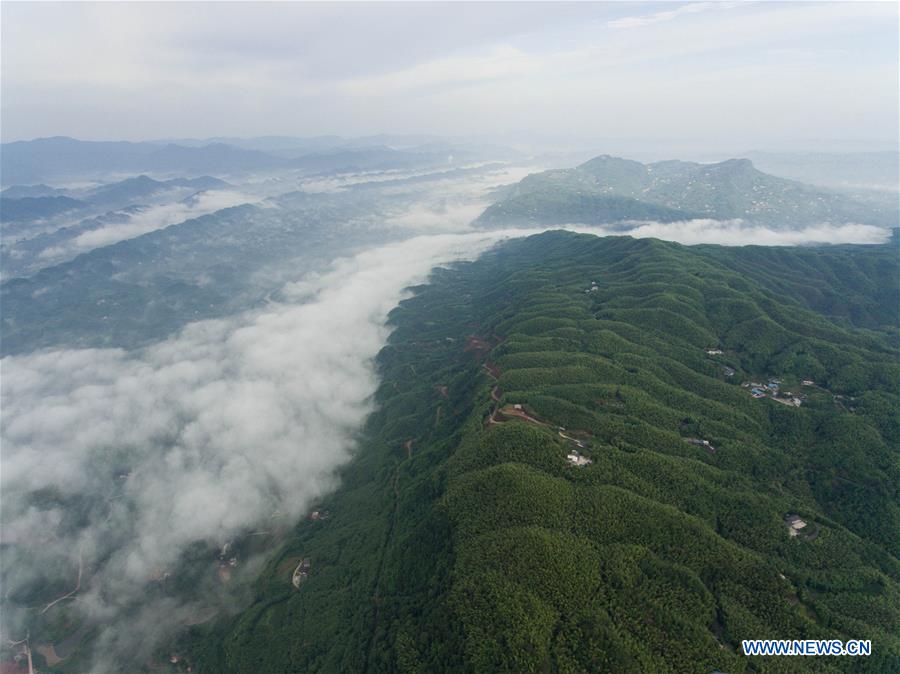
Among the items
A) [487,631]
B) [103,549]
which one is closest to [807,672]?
[487,631]

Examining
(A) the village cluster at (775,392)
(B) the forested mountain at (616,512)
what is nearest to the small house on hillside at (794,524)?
(B) the forested mountain at (616,512)

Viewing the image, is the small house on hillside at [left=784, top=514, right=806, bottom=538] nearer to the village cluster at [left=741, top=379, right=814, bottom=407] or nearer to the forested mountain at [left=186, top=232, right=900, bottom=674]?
the forested mountain at [left=186, top=232, right=900, bottom=674]

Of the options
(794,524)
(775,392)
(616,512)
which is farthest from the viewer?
(775,392)

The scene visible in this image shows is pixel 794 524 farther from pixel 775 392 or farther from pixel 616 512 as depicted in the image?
pixel 775 392

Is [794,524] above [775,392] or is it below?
below

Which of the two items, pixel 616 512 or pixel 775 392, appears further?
pixel 775 392

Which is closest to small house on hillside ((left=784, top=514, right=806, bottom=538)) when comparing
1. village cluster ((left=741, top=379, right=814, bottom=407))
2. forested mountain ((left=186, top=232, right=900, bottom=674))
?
forested mountain ((left=186, top=232, right=900, bottom=674))

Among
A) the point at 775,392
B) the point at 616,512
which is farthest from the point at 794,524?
the point at 775,392

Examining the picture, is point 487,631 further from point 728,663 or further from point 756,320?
point 756,320

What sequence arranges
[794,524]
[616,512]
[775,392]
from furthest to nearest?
1. [775,392]
2. [794,524]
3. [616,512]
